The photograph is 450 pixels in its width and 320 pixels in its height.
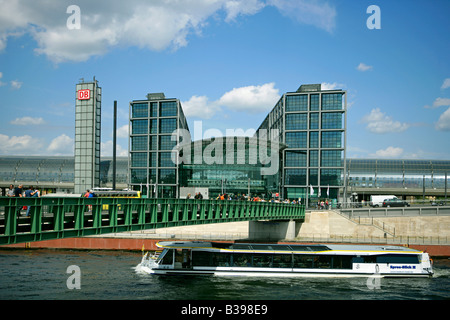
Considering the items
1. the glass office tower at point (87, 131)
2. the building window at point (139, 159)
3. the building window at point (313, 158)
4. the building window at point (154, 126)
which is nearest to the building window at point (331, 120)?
the building window at point (313, 158)

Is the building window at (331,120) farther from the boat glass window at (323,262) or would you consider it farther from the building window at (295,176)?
the boat glass window at (323,262)

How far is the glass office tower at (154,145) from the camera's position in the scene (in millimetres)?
109750

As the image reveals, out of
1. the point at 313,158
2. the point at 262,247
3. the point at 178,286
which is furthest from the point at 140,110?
the point at 178,286

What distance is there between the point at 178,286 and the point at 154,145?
78936 millimetres

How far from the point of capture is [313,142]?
10394 cm

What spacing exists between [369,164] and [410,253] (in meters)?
92.9

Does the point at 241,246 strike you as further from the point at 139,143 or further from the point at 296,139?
the point at 139,143

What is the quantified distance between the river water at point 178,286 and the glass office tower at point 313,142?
59.5 meters

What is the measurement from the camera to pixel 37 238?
2188 cm

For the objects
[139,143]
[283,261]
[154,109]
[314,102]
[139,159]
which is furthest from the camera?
[139,159]

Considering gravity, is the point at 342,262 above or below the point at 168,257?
below

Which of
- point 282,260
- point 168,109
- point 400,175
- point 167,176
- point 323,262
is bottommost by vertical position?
point 323,262

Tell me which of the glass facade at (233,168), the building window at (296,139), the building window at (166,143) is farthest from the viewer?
the building window at (166,143)
